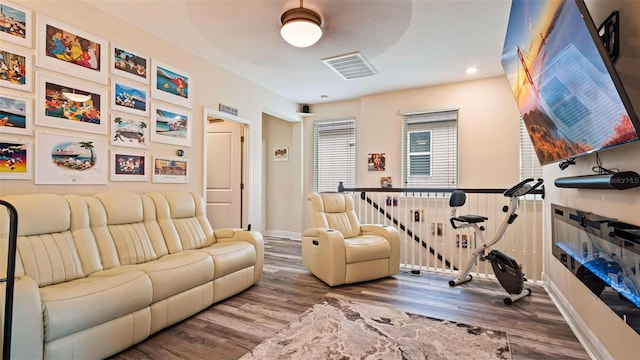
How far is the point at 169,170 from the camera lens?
11.4 feet

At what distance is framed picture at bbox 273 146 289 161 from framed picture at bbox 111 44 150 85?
10.9ft

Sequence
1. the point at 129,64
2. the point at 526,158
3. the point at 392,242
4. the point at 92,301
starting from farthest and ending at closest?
the point at 526,158 → the point at 392,242 → the point at 129,64 → the point at 92,301

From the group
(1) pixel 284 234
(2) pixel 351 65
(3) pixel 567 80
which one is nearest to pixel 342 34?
(2) pixel 351 65

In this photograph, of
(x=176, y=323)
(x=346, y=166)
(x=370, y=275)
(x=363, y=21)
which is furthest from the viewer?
(x=346, y=166)

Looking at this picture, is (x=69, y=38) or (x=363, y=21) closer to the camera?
(x=69, y=38)

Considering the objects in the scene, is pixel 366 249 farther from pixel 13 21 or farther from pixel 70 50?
pixel 13 21

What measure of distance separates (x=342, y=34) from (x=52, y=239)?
10.2ft

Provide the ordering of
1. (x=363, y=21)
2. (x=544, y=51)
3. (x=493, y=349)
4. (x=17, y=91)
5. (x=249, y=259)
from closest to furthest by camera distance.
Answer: (x=544, y=51) < (x=493, y=349) < (x=17, y=91) < (x=363, y=21) < (x=249, y=259)

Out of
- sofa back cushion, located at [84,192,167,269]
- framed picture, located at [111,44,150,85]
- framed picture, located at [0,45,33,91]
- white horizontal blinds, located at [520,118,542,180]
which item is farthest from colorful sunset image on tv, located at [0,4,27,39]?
white horizontal blinds, located at [520,118,542,180]

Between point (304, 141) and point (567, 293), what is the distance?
4.71 metres

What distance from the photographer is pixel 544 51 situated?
172 cm

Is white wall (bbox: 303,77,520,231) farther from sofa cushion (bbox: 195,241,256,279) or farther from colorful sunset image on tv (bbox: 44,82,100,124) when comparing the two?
colorful sunset image on tv (bbox: 44,82,100,124)

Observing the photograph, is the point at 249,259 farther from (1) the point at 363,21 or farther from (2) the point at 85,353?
(1) the point at 363,21

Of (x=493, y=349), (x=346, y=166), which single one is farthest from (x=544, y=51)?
(x=346, y=166)
